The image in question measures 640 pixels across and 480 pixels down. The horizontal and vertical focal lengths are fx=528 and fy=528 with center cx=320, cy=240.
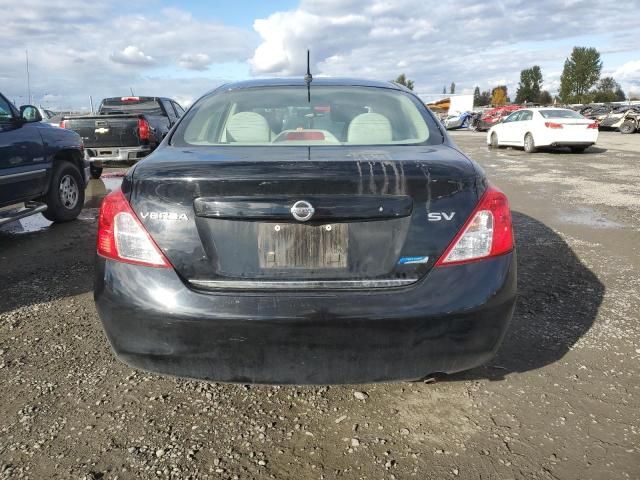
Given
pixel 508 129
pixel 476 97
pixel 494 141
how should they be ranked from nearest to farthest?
1. pixel 508 129
2. pixel 494 141
3. pixel 476 97

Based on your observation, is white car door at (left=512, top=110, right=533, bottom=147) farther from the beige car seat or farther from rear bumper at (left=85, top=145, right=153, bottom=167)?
the beige car seat

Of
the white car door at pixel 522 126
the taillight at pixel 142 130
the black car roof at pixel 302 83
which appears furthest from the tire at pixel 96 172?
the white car door at pixel 522 126

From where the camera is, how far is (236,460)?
2.29 meters

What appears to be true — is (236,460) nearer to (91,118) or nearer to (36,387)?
(36,387)

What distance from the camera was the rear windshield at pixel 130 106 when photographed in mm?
13047

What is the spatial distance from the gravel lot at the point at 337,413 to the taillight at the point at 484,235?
0.89 meters

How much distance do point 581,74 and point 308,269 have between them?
102m

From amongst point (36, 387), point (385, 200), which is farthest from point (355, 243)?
point (36, 387)

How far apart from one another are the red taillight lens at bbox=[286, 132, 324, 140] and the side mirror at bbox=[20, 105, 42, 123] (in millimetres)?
4322

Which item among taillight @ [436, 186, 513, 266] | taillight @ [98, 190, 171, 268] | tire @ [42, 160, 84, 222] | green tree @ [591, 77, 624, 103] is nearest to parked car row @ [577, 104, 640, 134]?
tire @ [42, 160, 84, 222]

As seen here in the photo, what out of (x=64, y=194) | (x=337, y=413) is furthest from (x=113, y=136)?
(x=337, y=413)

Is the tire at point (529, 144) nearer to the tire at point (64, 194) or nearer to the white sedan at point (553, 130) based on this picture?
the white sedan at point (553, 130)

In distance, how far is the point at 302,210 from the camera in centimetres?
208

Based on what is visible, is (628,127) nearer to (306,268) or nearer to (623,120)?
(623,120)
